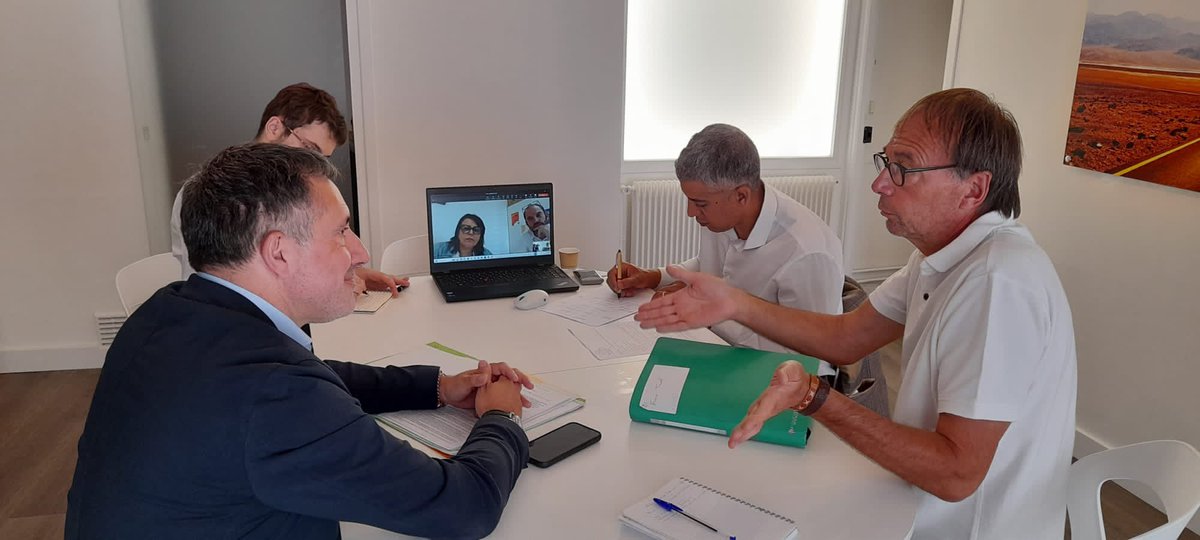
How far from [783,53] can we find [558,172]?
1.84 metres

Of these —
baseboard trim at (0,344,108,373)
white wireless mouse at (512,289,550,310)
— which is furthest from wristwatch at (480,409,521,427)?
baseboard trim at (0,344,108,373)

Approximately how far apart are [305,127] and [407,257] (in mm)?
813

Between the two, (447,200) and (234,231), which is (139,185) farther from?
(234,231)

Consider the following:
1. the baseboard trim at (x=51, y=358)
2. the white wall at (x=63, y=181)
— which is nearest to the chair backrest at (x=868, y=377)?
the white wall at (x=63, y=181)

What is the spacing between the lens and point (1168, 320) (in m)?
2.92

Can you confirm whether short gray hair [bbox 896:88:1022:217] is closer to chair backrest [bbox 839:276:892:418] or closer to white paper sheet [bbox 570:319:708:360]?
chair backrest [bbox 839:276:892:418]

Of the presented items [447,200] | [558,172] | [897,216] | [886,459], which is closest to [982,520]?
[886,459]

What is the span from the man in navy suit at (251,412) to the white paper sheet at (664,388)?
1.43 feet

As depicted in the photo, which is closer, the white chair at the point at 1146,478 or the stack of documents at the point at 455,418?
the white chair at the point at 1146,478

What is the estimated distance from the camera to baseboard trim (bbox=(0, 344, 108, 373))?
12.8 ft

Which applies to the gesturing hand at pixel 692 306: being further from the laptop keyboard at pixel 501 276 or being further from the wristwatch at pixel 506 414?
the laptop keyboard at pixel 501 276

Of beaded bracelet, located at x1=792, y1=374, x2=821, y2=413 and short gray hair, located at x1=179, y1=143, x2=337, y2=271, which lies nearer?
short gray hair, located at x1=179, y1=143, x2=337, y2=271

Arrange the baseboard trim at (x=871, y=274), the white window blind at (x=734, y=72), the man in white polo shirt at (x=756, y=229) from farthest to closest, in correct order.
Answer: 1. the baseboard trim at (x=871, y=274)
2. the white window blind at (x=734, y=72)
3. the man in white polo shirt at (x=756, y=229)

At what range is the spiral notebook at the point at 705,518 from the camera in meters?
1.27
